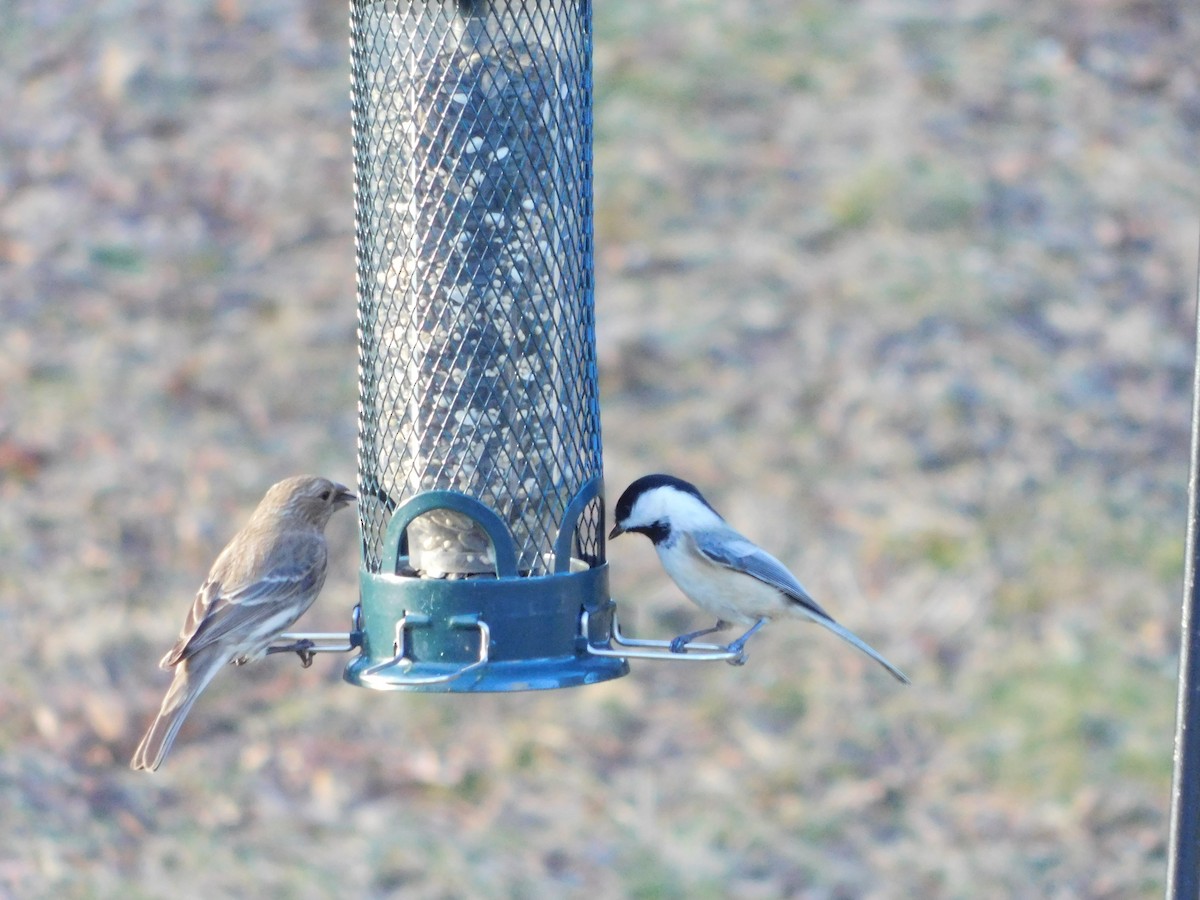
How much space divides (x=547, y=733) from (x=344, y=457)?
2.40 m

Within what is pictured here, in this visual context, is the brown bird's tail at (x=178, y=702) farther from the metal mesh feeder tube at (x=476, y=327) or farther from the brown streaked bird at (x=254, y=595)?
the metal mesh feeder tube at (x=476, y=327)

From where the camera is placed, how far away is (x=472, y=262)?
5.35 metres

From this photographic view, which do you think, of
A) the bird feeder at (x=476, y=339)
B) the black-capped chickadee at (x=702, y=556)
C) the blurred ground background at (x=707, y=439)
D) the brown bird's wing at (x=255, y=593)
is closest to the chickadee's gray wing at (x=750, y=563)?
the black-capped chickadee at (x=702, y=556)

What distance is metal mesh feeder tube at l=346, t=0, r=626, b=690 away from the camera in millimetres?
5195

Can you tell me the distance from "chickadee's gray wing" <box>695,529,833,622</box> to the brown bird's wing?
1297 millimetres

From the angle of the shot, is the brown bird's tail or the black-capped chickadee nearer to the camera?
the brown bird's tail

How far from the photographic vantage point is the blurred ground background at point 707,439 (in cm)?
800

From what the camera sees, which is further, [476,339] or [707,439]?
[707,439]

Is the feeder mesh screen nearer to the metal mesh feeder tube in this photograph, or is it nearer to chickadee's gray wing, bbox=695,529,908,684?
the metal mesh feeder tube

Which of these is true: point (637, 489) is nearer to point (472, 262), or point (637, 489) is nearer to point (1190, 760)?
point (472, 262)

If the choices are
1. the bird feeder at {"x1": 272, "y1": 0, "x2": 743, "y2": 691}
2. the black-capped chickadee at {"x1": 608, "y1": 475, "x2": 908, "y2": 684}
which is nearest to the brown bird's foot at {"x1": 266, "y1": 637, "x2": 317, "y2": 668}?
the bird feeder at {"x1": 272, "y1": 0, "x2": 743, "y2": 691}

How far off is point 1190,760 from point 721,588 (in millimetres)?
2306

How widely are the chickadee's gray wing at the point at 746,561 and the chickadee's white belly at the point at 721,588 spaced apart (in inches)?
0.9

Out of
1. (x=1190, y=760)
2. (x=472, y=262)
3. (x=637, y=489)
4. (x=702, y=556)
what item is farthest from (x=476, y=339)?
(x=1190, y=760)
